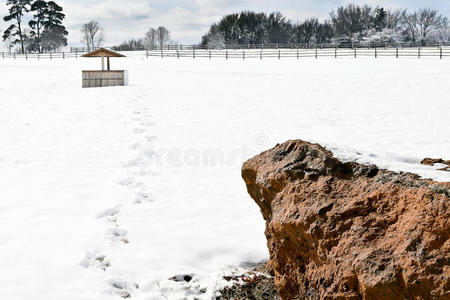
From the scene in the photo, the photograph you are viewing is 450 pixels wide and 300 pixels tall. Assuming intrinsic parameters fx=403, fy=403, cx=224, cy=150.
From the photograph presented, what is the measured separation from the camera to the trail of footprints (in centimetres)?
354

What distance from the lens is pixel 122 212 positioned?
5285mm

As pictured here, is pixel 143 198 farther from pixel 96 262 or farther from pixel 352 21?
pixel 352 21

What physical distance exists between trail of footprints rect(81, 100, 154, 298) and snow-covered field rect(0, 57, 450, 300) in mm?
17

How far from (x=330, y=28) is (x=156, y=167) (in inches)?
3202

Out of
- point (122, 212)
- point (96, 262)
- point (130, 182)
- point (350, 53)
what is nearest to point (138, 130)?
point (130, 182)

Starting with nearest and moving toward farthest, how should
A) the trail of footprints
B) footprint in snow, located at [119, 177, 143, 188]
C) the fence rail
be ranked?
the trail of footprints, footprint in snow, located at [119, 177, 143, 188], the fence rail

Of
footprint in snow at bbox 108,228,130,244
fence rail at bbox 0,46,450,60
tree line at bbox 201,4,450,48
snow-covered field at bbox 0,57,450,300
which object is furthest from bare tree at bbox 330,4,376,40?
footprint in snow at bbox 108,228,130,244

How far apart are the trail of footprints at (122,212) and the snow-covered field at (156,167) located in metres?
0.02

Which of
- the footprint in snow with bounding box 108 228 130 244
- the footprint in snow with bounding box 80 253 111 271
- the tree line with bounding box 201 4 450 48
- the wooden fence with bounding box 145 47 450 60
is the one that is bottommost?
the footprint in snow with bounding box 80 253 111 271

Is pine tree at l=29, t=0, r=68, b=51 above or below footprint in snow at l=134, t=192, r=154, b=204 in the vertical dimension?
above

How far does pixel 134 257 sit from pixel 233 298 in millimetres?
1238

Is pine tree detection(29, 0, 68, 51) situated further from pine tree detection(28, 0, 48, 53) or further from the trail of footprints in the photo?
the trail of footprints

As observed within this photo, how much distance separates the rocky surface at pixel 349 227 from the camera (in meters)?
2.13

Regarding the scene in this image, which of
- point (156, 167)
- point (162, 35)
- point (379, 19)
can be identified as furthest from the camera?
point (162, 35)
